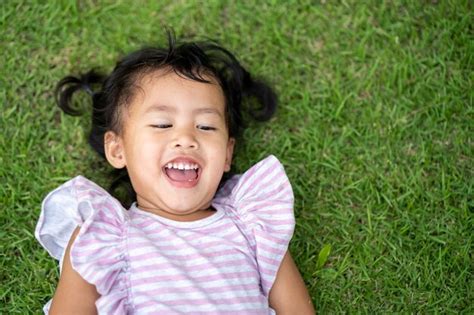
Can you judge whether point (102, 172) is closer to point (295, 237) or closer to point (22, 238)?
point (22, 238)

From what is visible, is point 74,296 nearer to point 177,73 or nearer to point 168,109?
point 168,109

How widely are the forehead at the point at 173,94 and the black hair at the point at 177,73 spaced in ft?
0.08

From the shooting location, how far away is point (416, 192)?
2.73m

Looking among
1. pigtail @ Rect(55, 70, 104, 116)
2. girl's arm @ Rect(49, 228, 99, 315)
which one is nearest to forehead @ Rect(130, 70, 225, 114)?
pigtail @ Rect(55, 70, 104, 116)

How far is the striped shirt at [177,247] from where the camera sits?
7.41 feet

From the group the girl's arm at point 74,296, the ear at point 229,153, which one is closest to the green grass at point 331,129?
the ear at point 229,153

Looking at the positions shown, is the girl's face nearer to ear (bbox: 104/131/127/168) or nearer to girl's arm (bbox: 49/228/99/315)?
ear (bbox: 104/131/127/168)

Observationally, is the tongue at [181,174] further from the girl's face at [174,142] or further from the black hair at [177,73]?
the black hair at [177,73]

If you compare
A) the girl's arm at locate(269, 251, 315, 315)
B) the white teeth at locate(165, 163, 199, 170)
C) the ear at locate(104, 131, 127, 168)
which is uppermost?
the ear at locate(104, 131, 127, 168)

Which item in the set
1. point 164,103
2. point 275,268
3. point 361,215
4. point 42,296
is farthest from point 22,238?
point 361,215

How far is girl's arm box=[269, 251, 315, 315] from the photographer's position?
8.02 ft

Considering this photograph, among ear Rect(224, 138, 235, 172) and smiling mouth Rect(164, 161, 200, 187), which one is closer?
smiling mouth Rect(164, 161, 200, 187)

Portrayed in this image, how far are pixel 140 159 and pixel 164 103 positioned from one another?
0.22 metres

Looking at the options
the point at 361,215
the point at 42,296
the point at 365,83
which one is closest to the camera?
the point at 42,296
